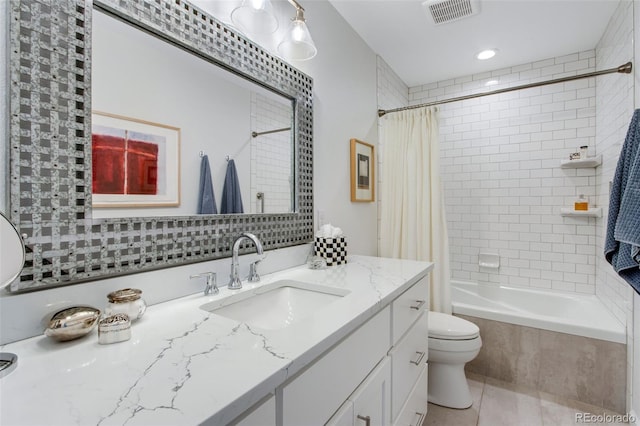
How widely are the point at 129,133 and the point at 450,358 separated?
6.64 feet

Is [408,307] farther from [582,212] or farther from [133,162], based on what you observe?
[582,212]

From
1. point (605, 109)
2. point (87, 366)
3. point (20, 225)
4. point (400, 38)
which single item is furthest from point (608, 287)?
point (20, 225)

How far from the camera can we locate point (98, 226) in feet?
2.85

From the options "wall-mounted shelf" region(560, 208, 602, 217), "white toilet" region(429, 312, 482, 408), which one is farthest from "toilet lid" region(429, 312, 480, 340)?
"wall-mounted shelf" region(560, 208, 602, 217)

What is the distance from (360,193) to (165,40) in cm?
155

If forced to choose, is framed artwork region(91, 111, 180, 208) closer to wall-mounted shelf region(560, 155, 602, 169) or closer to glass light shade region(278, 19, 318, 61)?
glass light shade region(278, 19, 318, 61)

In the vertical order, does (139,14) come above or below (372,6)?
below

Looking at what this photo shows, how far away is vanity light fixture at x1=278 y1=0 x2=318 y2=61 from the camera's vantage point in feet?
4.56

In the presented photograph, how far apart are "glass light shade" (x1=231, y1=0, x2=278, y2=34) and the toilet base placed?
6.91ft

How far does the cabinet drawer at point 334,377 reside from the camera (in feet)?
2.22

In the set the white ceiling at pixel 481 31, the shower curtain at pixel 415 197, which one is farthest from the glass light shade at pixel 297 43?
the shower curtain at pixel 415 197

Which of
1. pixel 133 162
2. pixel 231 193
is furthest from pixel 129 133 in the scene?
pixel 231 193

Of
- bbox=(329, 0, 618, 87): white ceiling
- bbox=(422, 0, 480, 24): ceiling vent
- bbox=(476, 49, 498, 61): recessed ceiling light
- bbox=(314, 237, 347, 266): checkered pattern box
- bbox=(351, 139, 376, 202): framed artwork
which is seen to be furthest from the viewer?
bbox=(476, 49, 498, 61): recessed ceiling light

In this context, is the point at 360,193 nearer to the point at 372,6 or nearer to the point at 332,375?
the point at 372,6
